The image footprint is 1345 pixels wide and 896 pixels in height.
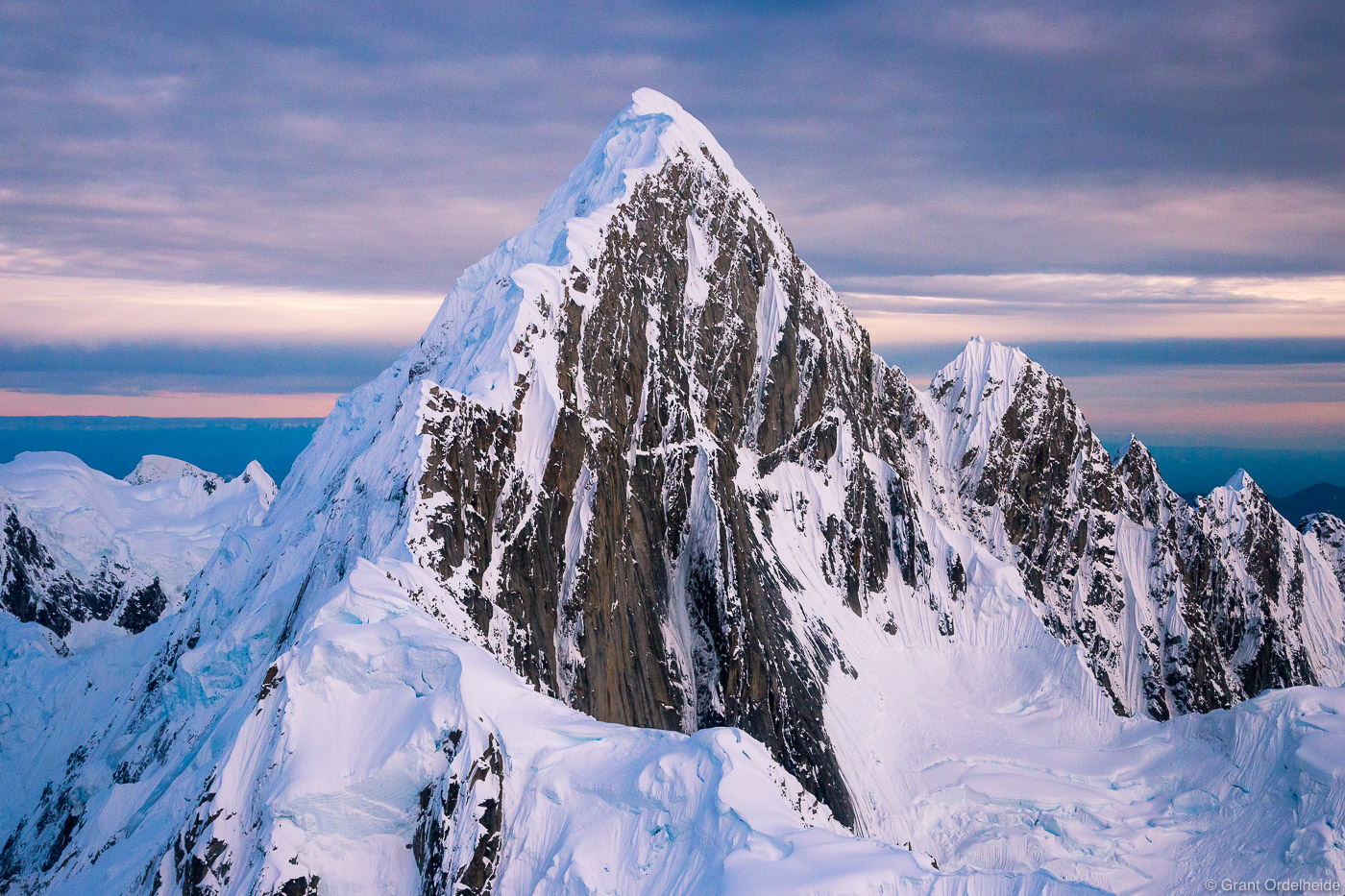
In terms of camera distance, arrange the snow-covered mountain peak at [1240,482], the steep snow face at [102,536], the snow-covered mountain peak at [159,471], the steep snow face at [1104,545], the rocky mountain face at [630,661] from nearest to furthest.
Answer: the rocky mountain face at [630,661], the steep snow face at [102,536], the steep snow face at [1104,545], the snow-covered mountain peak at [1240,482], the snow-covered mountain peak at [159,471]

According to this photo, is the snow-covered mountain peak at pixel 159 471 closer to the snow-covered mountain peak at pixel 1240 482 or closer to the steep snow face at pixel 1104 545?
the steep snow face at pixel 1104 545

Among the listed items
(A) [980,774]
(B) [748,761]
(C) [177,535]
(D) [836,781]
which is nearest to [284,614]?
(B) [748,761]

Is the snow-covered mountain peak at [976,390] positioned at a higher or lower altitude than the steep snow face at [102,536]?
higher

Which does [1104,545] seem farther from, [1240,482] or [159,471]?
[159,471]

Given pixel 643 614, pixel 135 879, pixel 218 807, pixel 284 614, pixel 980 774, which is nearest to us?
pixel 218 807

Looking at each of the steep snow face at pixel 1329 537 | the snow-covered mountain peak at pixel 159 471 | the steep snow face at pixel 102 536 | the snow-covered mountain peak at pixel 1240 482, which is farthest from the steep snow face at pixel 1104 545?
the snow-covered mountain peak at pixel 159 471

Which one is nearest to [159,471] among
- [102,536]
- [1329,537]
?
[102,536]

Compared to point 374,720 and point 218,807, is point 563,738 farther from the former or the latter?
point 218,807

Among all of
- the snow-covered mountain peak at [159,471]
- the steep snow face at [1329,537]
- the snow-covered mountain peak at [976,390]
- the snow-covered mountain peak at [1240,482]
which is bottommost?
the steep snow face at [1329,537]
